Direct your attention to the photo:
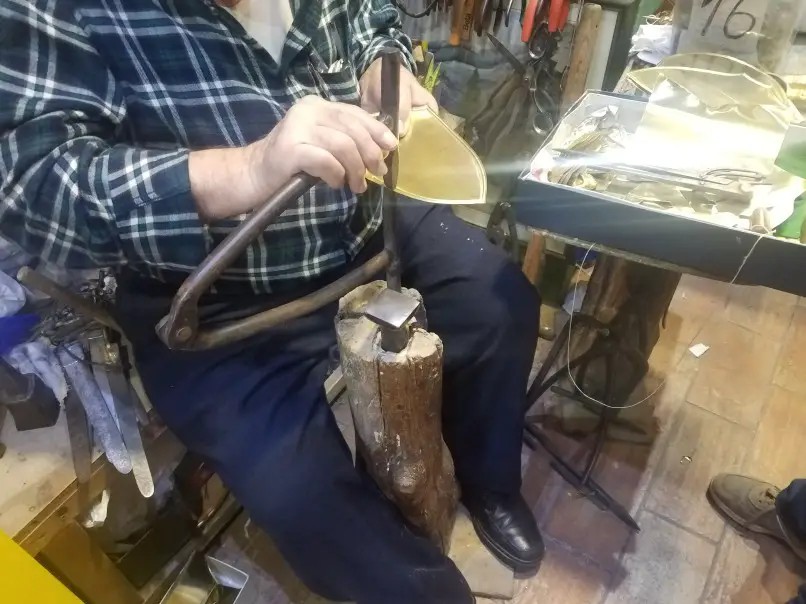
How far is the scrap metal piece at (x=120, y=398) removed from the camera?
87 centimetres

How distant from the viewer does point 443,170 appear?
0.72 meters

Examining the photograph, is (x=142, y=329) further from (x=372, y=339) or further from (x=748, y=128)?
(x=748, y=128)

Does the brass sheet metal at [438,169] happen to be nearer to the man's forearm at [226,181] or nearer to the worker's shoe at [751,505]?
the man's forearm at [226,181]

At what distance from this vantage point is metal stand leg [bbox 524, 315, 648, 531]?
1.23 m

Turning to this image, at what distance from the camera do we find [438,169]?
724 millimetres

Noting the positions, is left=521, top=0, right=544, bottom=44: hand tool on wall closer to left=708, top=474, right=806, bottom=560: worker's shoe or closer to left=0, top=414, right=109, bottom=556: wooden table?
left=708, top=474, right=806, bottom=560: worker's shoe

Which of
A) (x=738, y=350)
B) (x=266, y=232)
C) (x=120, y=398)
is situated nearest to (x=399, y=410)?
(x=266, y=232)

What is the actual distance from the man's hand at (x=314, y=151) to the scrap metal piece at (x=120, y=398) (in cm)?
38

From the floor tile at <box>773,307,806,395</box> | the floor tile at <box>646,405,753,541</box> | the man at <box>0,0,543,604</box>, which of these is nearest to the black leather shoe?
the man at <box>0,0,543,604</box>

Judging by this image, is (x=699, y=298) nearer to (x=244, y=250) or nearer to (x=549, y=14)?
(x=549, y=14)

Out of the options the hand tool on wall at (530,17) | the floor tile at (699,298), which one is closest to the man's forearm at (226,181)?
the hand tool on wall at (530,17)

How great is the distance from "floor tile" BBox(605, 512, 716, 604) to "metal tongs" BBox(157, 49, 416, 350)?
73cm

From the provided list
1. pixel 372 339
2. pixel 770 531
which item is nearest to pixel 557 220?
pixel 372 339

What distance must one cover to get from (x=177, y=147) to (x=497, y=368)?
55 centimetres
